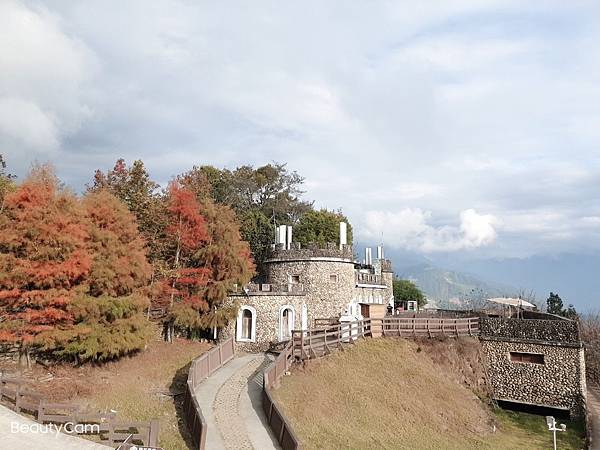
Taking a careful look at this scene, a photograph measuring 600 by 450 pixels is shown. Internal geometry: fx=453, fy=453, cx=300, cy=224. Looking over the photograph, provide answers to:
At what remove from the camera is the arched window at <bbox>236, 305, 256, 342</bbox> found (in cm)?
2839

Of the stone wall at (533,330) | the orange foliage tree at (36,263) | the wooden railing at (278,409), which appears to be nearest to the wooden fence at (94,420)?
the orange foliage tree at (36,263)

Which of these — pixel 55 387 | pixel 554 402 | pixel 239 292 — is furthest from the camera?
pixel 239 292

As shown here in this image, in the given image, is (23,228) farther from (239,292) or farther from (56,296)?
(239,292)

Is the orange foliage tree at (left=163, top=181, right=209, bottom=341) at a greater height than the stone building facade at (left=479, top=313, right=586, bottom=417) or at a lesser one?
greater

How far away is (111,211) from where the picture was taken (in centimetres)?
2341

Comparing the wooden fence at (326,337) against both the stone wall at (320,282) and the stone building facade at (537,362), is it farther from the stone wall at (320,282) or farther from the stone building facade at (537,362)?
the stone building facade at (537,362)

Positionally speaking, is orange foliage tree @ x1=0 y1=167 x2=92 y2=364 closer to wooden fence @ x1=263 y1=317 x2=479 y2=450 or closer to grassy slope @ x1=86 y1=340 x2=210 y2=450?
grassy slope @ x1=86 y1=340 x2=210 y2=450

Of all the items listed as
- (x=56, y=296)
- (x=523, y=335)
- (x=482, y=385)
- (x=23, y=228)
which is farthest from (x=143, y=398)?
(x=523, y=335)

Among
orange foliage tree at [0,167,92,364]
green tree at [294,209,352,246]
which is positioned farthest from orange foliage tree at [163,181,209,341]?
green tree at [294,209,352,246]

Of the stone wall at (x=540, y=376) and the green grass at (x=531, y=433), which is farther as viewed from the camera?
the stone wall at (x=540, y=376)

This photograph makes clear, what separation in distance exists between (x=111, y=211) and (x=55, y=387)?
28.5 ft

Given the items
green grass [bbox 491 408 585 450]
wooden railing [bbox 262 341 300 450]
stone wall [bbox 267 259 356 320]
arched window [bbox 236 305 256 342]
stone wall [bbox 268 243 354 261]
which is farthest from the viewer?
stone wall [bbox 268 243 354 261]

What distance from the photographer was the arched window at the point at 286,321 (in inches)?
1122

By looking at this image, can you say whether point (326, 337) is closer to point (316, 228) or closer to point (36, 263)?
point (36, 263)
